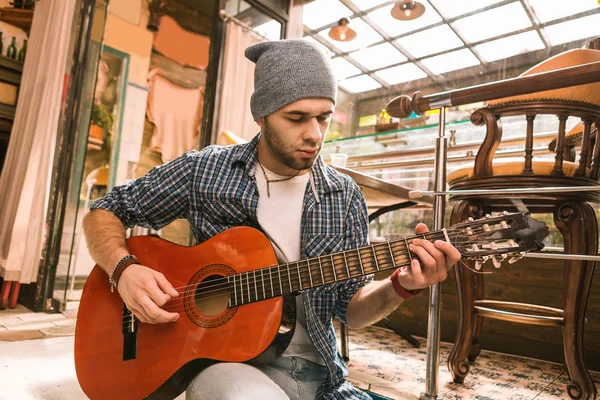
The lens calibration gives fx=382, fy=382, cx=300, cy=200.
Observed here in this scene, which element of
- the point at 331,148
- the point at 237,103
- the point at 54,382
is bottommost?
the point at 54,382

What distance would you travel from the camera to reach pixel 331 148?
4.02 m

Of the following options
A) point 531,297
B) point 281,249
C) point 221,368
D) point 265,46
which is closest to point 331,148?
point 531,297

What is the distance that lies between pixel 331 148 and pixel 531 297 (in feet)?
7.40

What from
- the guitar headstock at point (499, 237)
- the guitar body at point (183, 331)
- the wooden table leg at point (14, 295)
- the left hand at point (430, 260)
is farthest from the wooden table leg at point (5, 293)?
the guitar headstock at point (499, 237)

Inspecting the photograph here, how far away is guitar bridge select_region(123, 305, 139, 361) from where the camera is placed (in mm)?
1139

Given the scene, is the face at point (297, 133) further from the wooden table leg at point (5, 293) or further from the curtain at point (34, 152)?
the wooden table leg at point (5, 293)

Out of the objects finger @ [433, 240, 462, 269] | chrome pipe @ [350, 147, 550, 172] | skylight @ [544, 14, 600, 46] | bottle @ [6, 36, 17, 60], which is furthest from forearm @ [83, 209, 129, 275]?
skylight @ [544, 14, 600, 46]

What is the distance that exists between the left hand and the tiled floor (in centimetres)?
89

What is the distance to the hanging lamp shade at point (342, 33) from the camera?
182 inches

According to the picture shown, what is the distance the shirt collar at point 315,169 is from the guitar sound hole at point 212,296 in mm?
421

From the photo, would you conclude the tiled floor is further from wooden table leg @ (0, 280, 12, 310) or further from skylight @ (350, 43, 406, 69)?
skylight @ (350, 43, 406, 69)

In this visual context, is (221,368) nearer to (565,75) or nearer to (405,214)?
(565,75)

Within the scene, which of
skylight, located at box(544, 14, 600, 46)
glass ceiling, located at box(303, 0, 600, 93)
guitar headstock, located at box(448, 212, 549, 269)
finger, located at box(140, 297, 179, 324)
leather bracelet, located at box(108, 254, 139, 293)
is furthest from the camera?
glass ceiling, located at box(303, 0, 600, 93)

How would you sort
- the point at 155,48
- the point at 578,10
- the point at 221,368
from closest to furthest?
1. the point at 221,368
2. the point at 578,10
3. the point at 155,48
